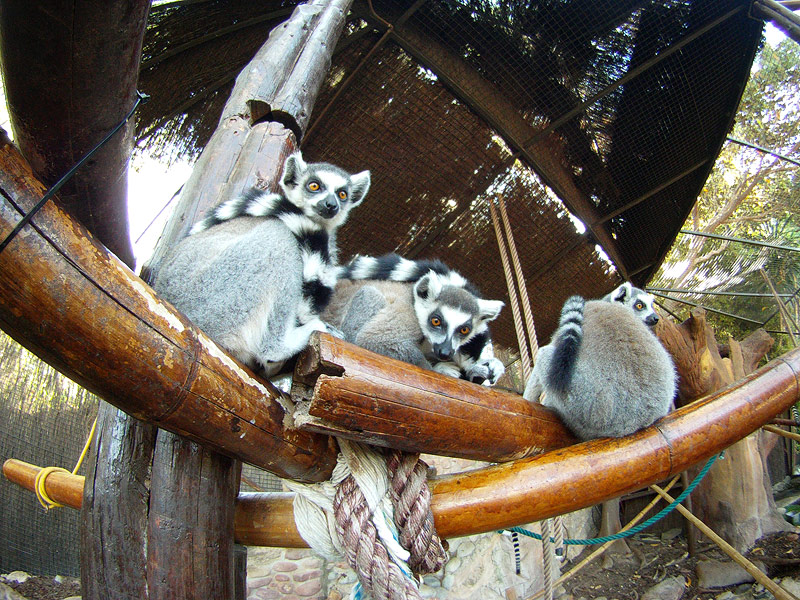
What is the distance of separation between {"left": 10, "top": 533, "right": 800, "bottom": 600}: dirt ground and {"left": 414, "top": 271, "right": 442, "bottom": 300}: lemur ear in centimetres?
546

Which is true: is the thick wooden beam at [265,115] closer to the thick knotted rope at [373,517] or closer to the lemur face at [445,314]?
the lemur face at [445,314]

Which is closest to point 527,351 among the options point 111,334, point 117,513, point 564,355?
point 564,355

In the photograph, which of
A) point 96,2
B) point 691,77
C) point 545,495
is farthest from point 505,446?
point 691,77

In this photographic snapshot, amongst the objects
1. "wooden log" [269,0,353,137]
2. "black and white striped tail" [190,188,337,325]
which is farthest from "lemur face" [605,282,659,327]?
"black and white striped tail" [190,188,337,325]

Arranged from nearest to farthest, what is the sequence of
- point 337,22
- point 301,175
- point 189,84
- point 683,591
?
1. point 301,175
2. point 337,22
3. point 189,84
4. point 683,591

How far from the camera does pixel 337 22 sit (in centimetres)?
350

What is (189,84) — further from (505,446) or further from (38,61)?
(505,446)

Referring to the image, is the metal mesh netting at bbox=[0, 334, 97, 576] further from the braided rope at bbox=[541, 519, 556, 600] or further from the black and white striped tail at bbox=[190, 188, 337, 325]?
the braided rope at bbox=[541, 519, 556, 600]

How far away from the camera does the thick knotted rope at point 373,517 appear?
5.81 ft

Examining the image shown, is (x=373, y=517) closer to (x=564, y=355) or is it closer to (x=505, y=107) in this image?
(x=564, y=355)

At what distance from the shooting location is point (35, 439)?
5715 mm

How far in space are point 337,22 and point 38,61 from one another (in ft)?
9.28

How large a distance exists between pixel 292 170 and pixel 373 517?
2003 millimetres

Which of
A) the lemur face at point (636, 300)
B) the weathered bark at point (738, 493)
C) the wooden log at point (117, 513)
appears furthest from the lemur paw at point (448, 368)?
the weathered bark at point (738, 493)
